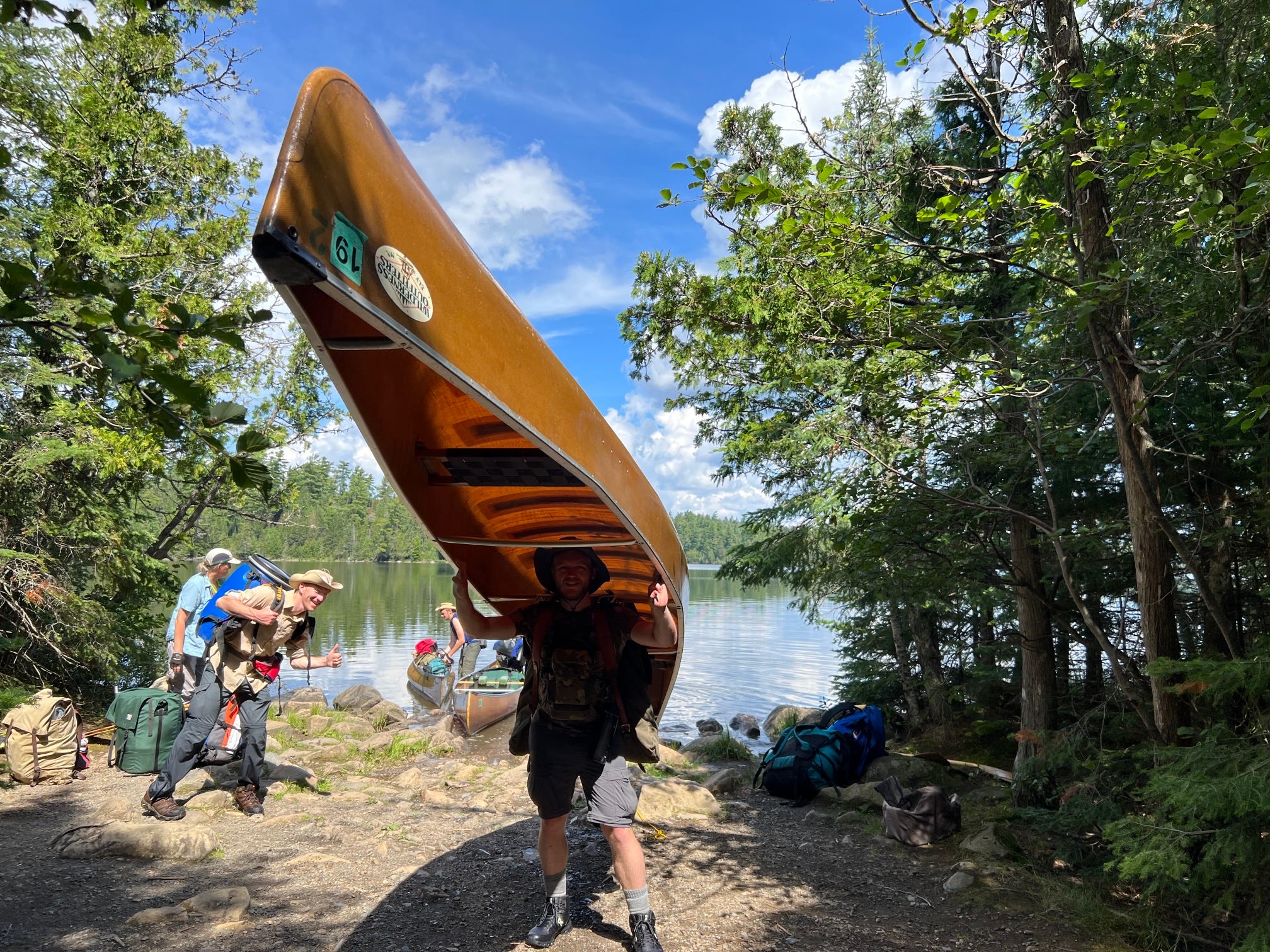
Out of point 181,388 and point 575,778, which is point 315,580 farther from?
point 181,388

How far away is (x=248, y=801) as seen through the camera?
577 cm

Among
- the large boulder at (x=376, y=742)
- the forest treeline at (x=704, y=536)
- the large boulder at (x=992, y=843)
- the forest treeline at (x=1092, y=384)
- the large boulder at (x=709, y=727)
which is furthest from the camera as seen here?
the forest treeline at (x=704, y=536)

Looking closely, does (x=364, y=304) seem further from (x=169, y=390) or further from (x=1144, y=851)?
(x=1144, y=851)

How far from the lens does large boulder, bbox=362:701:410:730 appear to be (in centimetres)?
1266

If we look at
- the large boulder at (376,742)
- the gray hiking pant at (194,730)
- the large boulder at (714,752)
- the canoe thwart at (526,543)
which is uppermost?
the canoe thwart at (526,543)

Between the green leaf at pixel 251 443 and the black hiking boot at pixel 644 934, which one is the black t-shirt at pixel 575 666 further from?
the green leaf at pixel 251 443

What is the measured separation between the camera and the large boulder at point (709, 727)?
1423cm

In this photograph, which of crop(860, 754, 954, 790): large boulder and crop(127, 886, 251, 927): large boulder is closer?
crop(127, 886, 251, 927): large boulder

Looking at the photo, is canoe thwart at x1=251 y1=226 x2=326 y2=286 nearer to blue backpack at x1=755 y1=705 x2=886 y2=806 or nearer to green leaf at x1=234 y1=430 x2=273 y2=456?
green leaf at x1=234 y1=430 x2=273 y2=456

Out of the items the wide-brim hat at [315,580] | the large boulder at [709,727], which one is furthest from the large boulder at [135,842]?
the large boulder at [709,727]

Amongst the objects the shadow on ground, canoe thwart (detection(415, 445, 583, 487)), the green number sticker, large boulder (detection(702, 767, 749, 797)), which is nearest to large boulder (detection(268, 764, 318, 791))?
the shadow on ground

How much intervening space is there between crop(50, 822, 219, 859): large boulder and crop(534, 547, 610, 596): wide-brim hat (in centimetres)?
288

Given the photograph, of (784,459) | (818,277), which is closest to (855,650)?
(784,459)

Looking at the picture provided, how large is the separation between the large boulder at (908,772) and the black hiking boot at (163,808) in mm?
5756
